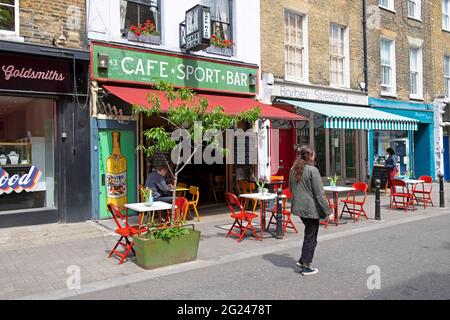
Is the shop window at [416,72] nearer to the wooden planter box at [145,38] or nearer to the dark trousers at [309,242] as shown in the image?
the wooden planter box at [145,38]

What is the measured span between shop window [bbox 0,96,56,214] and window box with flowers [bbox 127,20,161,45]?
8.44 ft

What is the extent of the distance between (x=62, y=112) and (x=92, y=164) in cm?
134

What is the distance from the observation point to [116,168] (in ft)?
32.3

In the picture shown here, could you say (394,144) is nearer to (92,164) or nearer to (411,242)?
(411,242)

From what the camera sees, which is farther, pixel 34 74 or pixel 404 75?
pixel 404 75

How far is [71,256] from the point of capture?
6.76 m

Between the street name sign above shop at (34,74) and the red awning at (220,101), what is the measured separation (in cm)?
96

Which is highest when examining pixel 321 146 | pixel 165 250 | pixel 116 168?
pixel 321 146

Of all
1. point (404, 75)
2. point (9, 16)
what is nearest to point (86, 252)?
point (9, 16)

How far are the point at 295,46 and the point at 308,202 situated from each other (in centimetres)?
924

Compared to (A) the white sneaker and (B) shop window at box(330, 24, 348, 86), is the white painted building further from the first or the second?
(A) the white sneaker

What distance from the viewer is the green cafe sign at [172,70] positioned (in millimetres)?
9617

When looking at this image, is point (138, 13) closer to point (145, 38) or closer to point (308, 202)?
point (145, 38)

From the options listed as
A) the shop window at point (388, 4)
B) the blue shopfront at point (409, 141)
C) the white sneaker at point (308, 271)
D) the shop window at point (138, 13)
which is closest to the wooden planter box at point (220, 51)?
the shop window at point (138, 13)
